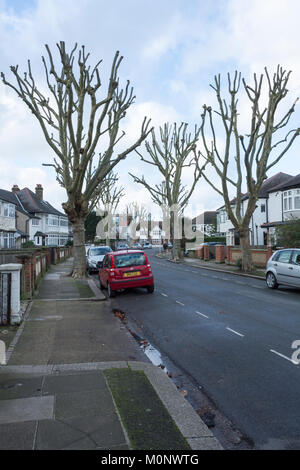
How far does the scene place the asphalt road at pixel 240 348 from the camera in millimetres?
4133

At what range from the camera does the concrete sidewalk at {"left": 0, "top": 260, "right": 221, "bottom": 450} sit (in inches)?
138

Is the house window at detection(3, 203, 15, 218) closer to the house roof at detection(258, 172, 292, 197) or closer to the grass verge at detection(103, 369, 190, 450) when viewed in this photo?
the house roof at detection(258, 172, 292, 197)

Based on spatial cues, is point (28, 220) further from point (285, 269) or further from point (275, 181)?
point (285, 269)

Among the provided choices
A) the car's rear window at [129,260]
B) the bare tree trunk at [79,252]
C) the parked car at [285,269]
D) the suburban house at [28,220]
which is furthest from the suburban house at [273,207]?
the suburban house at [28,220]

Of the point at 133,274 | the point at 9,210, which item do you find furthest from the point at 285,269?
the point at 9,210

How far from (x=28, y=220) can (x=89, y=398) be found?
176 ft

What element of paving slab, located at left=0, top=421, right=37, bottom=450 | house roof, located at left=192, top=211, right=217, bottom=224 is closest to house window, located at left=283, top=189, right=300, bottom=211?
paving slab, located at left=0, top=421, right=37, bottom=450

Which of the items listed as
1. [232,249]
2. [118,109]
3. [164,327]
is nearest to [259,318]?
[164,327]

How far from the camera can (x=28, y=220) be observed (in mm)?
55438

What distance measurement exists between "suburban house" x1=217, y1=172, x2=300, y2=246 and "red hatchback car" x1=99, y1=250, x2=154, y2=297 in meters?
20.6

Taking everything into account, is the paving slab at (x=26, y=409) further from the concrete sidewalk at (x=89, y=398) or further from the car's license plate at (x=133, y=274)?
the car's license plate at (x=133, y=274)

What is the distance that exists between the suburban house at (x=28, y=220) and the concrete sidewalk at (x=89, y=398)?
3674 cm

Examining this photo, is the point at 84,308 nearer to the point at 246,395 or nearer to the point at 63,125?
the point at 246,395
